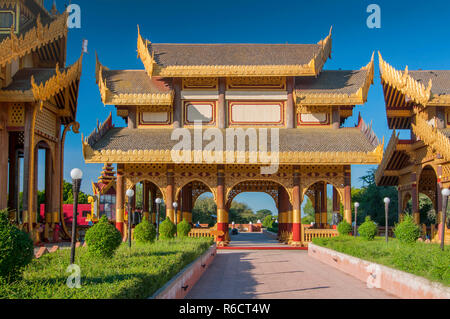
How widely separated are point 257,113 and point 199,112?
9.65 feet

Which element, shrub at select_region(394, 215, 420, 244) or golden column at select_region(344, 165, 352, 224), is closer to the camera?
shrub at select_region(394, 215, 420, 244)

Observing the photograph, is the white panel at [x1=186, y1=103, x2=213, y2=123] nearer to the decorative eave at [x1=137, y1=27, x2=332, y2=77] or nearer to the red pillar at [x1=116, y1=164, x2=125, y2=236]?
the decorative eave at [x1=137, y1=27, x2=332, y2=77]

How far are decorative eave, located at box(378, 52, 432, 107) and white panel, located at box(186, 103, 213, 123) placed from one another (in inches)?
344

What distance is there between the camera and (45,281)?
6.62m

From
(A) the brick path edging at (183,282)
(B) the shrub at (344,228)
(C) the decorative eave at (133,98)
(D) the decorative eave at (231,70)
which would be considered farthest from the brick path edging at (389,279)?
(C) the decorative eave at (133,98)

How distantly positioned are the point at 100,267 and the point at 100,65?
18585 mm

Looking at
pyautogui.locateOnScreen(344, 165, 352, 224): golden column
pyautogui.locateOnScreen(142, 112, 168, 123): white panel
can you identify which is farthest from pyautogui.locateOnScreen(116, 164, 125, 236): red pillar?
pyautogui.locateOnScreen(344, 165, 352, 224): golden column

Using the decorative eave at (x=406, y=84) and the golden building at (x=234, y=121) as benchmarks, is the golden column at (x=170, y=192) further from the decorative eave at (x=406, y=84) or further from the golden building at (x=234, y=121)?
the decorative eave at (x=406, y=84)

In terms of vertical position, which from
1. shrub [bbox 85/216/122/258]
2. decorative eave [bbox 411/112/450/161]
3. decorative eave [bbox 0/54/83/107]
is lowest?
shrub [bbox 85/216/122/258]

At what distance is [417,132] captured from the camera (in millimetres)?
20312

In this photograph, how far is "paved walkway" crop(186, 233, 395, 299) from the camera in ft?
32.0

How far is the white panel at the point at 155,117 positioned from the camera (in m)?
24.0
